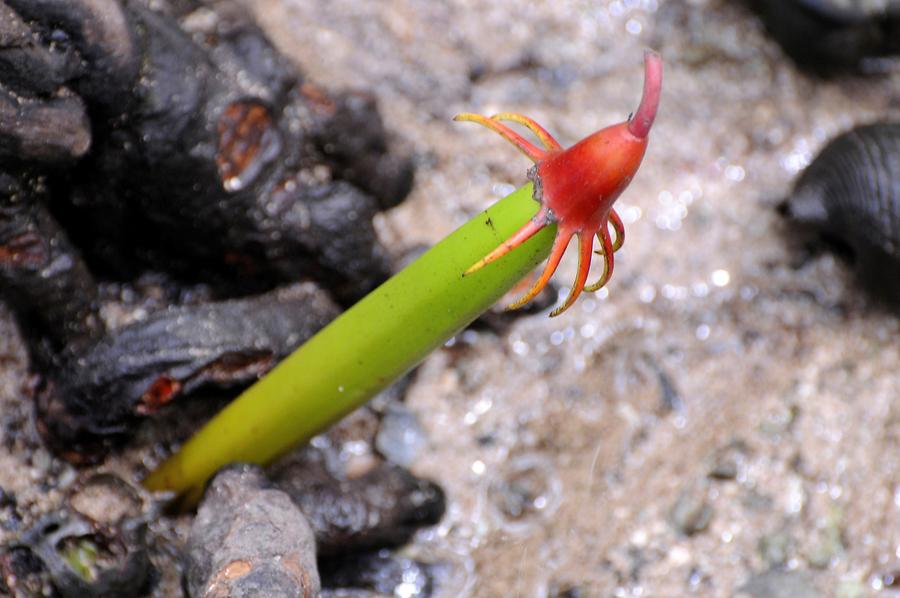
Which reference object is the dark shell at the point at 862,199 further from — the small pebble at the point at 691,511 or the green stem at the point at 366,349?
the green stem at the point at 366,349

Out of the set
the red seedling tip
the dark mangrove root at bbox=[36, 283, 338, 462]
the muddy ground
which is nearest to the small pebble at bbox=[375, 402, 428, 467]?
the muddy ground

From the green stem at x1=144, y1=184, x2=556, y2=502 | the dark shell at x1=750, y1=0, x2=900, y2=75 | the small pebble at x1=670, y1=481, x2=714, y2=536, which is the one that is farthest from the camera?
the dark shell at x1=750, y1=0, x2=900, y2=75

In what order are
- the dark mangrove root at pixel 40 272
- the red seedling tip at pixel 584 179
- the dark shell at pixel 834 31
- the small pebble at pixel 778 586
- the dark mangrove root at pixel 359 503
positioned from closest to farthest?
the red seedling tip at pixel 584 179 → the dark mangrove root at pixel 40 272 → the dark mangrove root at pixel 359 503 → the small pebble at pixel 778 586 → the dark shell at pixel 834 31

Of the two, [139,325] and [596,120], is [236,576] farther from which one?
[596,120]

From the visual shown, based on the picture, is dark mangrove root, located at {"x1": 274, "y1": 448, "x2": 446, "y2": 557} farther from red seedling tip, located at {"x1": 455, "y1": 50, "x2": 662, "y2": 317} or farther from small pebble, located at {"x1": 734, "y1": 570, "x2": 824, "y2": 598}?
red seedling tip, located at {"x1": 455, "y1": 50, "x2": 662, "y2": 317}

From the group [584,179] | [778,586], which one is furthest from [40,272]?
[778,586]

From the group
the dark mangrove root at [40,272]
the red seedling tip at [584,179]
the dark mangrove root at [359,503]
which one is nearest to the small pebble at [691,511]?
the dark mangrove root at [359,503]

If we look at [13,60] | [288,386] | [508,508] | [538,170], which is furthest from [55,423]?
[538,170]
